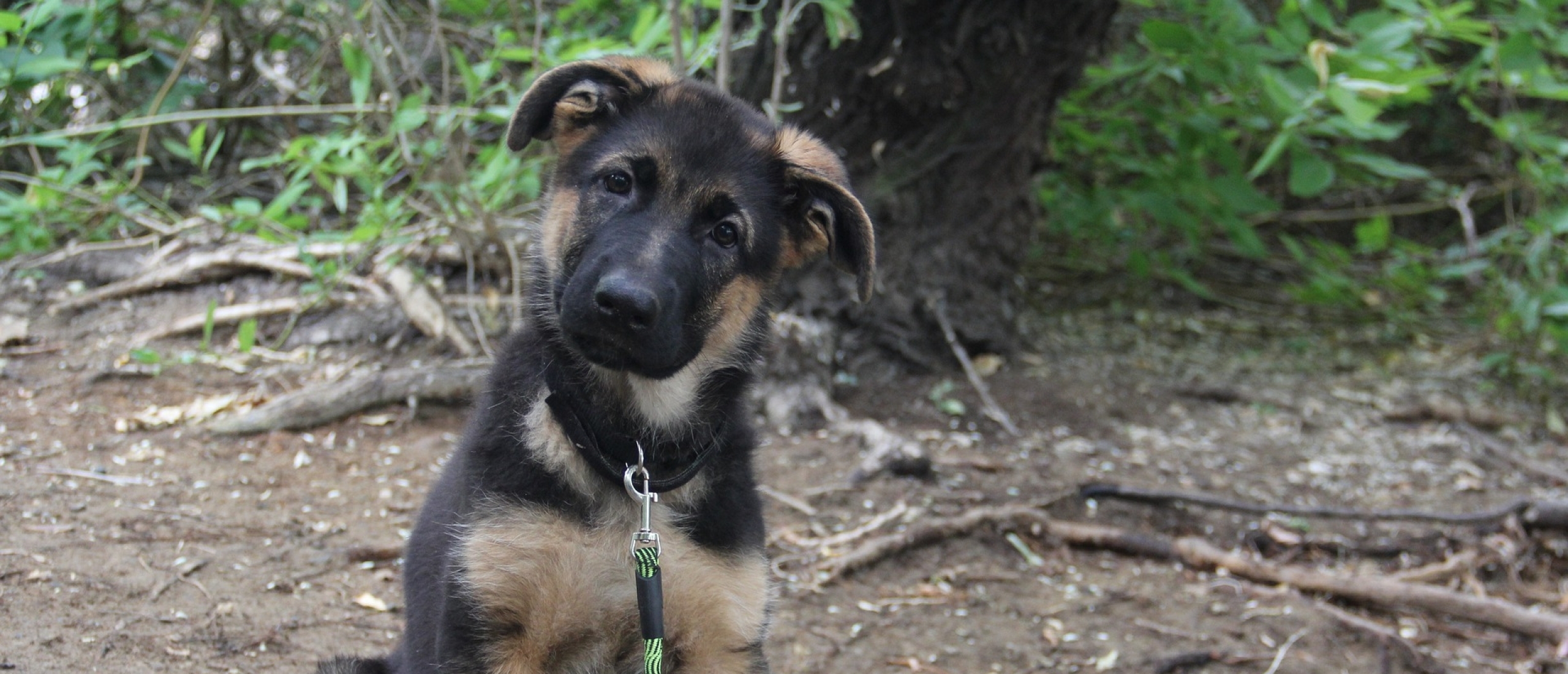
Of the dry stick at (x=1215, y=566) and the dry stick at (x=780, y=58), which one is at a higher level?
the dry stick at (x=780, y=58)

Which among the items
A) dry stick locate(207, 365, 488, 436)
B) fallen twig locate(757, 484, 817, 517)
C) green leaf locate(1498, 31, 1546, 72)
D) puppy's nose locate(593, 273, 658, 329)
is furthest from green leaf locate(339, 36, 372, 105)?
green leaf locate(1498, 31, 1546, 72)

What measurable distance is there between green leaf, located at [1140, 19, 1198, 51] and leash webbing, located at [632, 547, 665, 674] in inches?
159

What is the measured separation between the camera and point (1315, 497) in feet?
18.0

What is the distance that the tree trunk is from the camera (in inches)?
217

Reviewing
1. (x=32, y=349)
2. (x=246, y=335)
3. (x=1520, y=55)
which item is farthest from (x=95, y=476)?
(x=1520, y=55)

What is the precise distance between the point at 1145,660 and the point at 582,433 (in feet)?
7.44

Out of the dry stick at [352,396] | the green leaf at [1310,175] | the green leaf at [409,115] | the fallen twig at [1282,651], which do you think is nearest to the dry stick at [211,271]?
the dry stick at [352,396]

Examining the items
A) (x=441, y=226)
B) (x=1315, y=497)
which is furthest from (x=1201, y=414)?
(x=441, y=226)

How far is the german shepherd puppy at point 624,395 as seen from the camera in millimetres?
2510

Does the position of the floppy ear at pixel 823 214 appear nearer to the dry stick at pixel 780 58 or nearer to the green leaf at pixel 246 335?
the dry stick at pixel 780 58

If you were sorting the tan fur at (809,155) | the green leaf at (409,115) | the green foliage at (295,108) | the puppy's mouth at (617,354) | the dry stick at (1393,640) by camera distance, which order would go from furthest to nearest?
the green foliage at (295,108)
the green leaf at (409,115)
the dry stick at (1393,640)
the tan fur at (809,155)
the puppy's mouth at (617,354)

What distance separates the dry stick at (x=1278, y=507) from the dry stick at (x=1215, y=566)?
226 millimetres

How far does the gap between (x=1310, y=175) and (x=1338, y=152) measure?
50 centimetres

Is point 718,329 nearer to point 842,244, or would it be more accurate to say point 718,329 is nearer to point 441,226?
point 842,244
